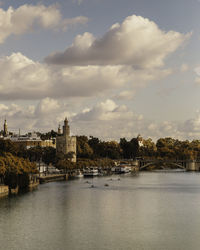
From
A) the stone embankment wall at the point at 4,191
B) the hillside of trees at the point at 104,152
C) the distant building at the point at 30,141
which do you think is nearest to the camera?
the stone embankment wall at the point at 4,191

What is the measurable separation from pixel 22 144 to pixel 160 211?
125 metres

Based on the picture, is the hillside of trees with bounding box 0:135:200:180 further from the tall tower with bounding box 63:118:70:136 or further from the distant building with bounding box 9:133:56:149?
the distant building with bounding box 9:133:56:149

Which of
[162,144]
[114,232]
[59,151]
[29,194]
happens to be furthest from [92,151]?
[114,232]

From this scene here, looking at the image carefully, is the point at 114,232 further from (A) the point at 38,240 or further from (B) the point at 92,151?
(B) the point at 92,151

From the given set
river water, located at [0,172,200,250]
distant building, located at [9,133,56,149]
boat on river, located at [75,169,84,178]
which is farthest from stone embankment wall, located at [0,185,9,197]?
distant building, located at [9,133,56,149]

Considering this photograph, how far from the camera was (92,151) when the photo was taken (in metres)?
169

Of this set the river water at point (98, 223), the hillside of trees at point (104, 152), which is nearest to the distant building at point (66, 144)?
the hillside of trees at point (104, 152)

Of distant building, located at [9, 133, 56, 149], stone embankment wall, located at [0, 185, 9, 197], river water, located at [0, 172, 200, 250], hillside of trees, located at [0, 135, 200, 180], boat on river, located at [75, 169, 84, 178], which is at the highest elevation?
distant building, located at [9, 133, 56, 149]

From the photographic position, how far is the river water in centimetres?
3369

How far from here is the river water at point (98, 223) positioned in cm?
3369

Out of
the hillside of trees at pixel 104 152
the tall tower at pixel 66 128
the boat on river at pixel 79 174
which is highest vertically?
the tall tower at pixel 66 128

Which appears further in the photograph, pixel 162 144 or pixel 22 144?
pixel 162 144

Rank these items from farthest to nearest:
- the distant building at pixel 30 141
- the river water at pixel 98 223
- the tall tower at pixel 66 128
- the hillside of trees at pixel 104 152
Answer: the distant building at pixel 30 141, the tall tower at pixel 66 128, the hillside of trees at pixel 104 152, the river water at pixel 98 223

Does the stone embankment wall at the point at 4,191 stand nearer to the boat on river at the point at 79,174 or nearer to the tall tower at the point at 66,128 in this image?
the boat on river at the point at 79,174
